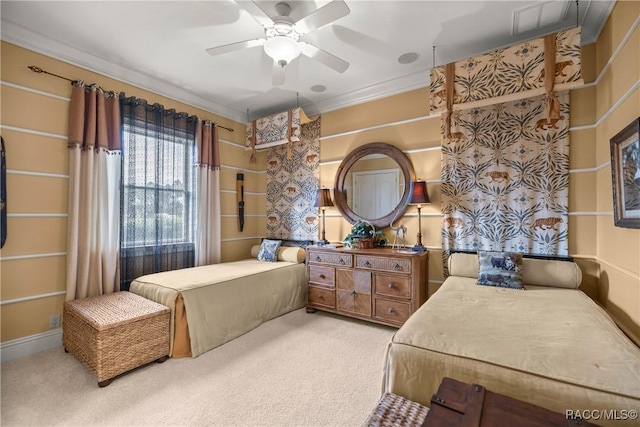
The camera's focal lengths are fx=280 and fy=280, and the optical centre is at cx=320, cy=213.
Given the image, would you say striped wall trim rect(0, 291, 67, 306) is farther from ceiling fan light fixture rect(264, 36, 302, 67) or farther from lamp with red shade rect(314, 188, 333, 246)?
ceiling fan light fixture rect(264, 36, 302, 67)

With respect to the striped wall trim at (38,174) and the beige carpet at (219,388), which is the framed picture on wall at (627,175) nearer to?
the beige carpet at (219,388)

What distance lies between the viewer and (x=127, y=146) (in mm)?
3125

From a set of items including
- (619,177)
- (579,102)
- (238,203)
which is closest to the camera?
(619,177)

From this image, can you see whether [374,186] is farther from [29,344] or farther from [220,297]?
[29,344]

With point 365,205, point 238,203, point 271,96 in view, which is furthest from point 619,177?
point 238,203

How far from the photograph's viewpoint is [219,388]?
204 centimetres

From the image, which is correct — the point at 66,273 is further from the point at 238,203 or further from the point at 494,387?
the point at 494,387

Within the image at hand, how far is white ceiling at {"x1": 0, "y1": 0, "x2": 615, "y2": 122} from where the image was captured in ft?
7.22

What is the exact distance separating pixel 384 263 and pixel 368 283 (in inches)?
12.0

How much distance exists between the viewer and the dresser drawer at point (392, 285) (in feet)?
9.57

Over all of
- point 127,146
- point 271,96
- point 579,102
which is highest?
point 271,96

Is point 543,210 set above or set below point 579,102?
below

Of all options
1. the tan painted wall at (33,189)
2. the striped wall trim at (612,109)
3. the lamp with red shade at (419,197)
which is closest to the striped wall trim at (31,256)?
the tan painted wall at (33,189)

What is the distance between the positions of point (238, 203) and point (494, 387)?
3.94 meters
